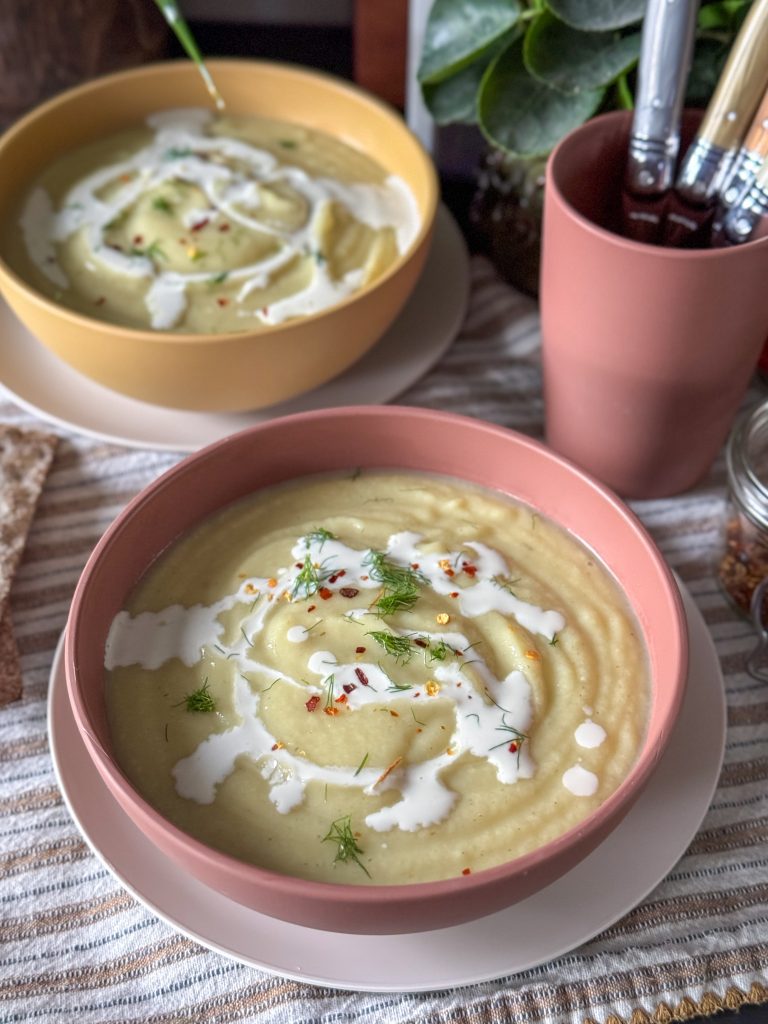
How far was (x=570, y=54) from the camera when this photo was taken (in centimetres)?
202

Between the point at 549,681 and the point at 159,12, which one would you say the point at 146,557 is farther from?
the point at 159,12

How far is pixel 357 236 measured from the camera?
2.27 m

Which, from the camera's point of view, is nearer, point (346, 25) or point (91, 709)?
point (91, 709)

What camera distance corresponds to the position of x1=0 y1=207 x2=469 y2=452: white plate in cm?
213

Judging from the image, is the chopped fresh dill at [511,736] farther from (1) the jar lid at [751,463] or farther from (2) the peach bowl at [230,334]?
(2) the peach bowl at [230,334]

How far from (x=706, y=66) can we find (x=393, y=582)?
1095mm

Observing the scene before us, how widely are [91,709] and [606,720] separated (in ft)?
2.25

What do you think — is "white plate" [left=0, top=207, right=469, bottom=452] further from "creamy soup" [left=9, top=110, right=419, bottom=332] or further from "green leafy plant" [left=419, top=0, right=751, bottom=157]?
"green leafy plant" [left=419, top=0, right=751, bottom=157]

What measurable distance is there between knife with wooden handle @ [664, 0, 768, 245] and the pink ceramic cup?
0.51 ft

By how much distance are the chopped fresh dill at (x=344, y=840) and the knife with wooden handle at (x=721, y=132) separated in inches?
44.1

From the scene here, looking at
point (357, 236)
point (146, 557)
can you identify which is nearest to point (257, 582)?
point (146, 557)

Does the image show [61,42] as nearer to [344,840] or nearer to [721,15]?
[721,15]

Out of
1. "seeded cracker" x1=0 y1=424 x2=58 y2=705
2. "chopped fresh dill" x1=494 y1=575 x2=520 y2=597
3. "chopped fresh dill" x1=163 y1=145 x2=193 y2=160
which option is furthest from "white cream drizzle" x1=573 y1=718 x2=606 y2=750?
"chopped fresh dill" x1=163 y1=145 x2=193 y2=160

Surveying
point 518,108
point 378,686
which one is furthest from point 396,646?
point 518,108
